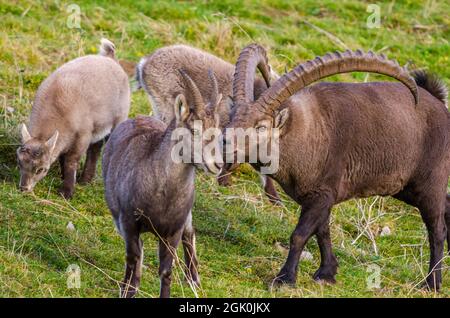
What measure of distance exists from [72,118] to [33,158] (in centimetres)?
86

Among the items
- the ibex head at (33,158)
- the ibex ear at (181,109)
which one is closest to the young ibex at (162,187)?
the ibex ear at (181,109)

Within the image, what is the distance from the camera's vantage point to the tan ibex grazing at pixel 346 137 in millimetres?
7551

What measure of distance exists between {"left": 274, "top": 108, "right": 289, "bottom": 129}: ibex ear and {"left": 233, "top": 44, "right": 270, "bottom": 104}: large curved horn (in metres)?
0.28

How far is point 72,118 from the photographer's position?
402 inches

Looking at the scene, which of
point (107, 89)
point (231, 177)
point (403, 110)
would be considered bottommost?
point (231, 177)

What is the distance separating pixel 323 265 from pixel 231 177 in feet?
8.80

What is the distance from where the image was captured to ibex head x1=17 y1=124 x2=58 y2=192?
30.9 feet

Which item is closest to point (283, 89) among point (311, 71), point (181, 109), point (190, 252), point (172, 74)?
point (311, 71)

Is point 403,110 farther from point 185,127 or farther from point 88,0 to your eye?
point 88,0

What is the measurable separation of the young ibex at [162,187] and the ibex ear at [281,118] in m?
0.75

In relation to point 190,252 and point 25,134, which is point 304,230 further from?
point 25,134

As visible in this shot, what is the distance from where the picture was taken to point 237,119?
24.5 ft

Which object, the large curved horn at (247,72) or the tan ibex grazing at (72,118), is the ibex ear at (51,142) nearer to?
the tan ibex grazing at (72,118)

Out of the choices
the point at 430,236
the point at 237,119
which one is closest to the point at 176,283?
the point at 237,119
